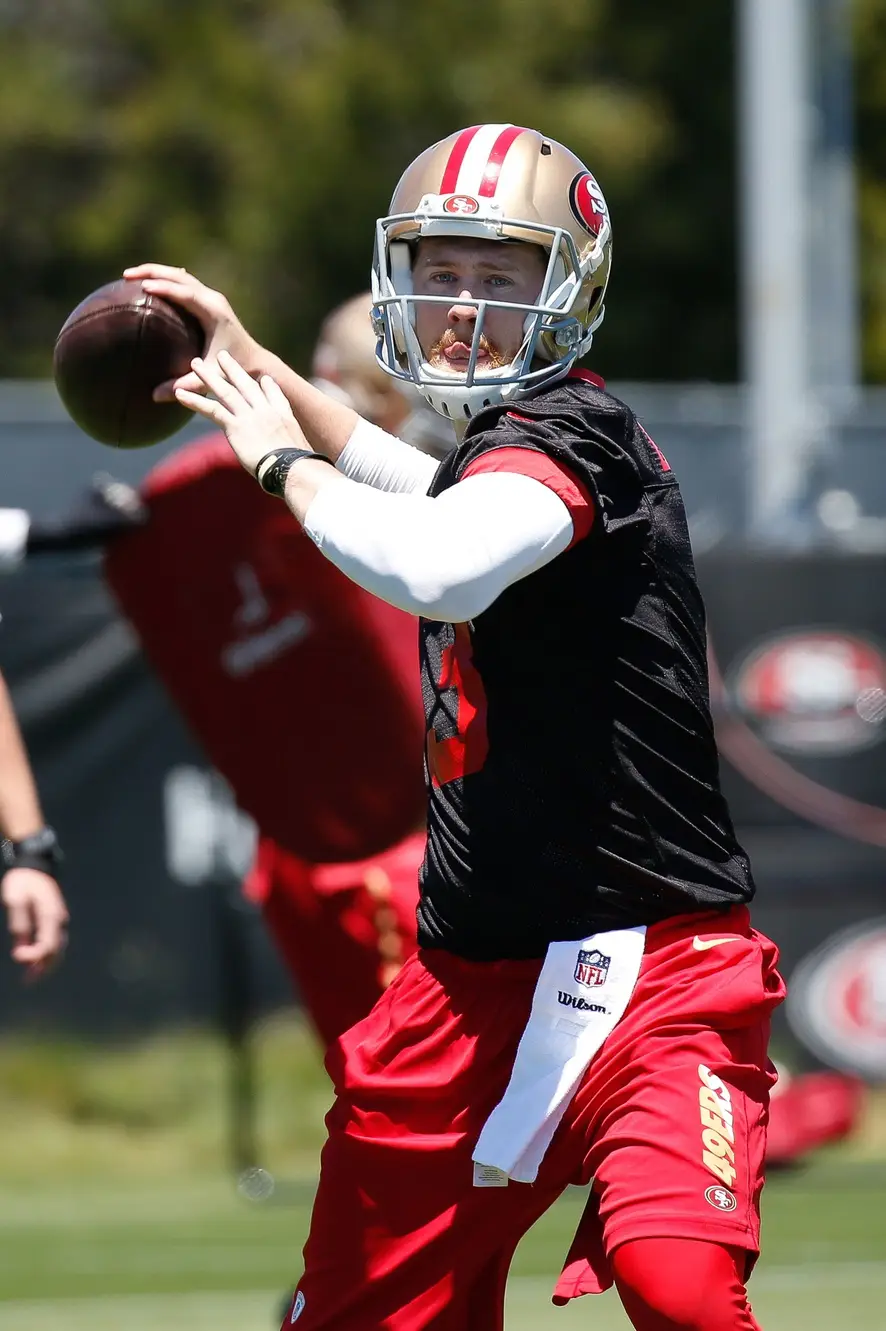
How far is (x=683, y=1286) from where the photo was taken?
9.51 ft

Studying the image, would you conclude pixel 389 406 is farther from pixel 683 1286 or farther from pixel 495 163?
pixel 683 1286

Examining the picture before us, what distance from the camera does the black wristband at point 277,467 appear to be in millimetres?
3104

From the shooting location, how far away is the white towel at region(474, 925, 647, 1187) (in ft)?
10.3

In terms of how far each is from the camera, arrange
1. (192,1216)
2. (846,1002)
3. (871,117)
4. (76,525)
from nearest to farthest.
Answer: (76,525)
(192,1216)
(846,1002)
(871,117)

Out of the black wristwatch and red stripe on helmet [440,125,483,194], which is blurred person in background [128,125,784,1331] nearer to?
red stripe on helmet [440,125,483,194]

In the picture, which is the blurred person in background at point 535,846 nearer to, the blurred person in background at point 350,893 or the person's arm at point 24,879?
the person's arm at point 24,879

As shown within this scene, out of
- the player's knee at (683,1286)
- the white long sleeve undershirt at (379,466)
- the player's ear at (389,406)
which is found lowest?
the player's knee at (683,1286)

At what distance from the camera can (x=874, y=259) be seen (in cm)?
2019

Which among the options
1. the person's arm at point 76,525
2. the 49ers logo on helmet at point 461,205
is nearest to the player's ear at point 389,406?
the person's arm at point 76,525

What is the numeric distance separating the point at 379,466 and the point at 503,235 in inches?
18.4

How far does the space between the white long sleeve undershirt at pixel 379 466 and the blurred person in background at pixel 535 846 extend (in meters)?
0.21

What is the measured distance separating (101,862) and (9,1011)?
592 mm

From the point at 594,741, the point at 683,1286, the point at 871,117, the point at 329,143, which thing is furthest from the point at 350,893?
the point at 871,117

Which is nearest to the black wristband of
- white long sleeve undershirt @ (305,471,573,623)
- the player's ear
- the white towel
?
white long sleeve undershirt @ (305,471,573,623)
